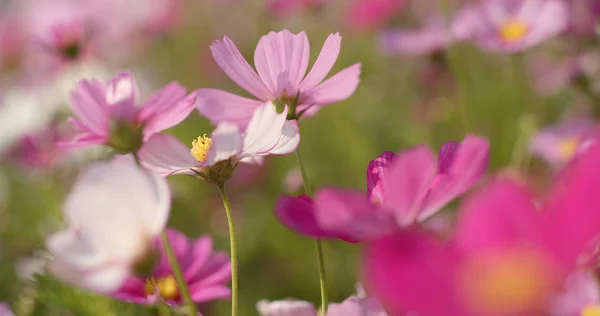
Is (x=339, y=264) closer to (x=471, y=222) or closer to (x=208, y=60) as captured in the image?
(x=471, y=222)

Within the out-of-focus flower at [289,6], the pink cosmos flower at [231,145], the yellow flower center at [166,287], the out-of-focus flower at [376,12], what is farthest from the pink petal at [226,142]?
the out-of-focus flower at [376,12]

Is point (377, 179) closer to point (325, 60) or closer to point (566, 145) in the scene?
point (325, 60)

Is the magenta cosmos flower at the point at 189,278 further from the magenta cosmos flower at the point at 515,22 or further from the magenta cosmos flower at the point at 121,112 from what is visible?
the magenta cosmos flower at the point at 515,22

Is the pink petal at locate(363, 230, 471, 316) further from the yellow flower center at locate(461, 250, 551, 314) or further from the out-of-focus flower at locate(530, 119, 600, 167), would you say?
the out-of-focus flower at locate(530, 119, 600, 167)

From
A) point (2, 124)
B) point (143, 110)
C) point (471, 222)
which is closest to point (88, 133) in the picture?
point (143, 110)

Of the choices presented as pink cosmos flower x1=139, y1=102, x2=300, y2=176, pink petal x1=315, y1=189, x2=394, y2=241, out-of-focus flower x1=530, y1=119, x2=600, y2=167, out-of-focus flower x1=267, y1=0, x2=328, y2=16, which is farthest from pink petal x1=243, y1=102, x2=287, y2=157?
out-of-focus flower x1=267, y1=0, x2=328, y2=16

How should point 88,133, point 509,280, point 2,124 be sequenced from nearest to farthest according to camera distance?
point 509,280, point 88,133, point 2,124
